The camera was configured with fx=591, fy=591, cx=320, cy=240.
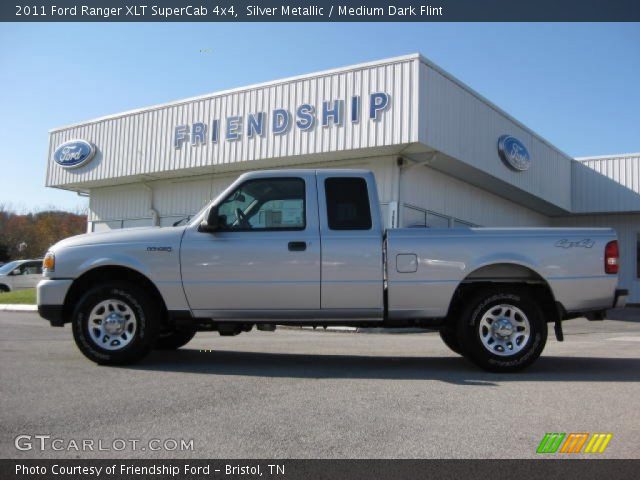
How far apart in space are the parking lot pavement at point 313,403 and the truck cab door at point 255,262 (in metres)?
0.71

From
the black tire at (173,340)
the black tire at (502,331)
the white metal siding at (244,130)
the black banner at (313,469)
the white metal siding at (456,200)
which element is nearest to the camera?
the black banner at (313,469)

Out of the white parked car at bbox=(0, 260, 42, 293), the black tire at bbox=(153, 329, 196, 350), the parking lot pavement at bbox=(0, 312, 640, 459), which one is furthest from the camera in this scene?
the white parked car at bbox=(0, 260, 42, 293)

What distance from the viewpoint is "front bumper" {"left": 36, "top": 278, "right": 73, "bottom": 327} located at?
6.57 m

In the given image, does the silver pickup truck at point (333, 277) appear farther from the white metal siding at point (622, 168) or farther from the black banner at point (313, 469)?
the white metal siding at point (622, 168)

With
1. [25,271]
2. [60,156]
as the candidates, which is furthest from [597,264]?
[25,271]

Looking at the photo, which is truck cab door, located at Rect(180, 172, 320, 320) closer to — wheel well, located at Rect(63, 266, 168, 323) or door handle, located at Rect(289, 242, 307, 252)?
door handle, located at Rect(289, 242, 307, 252)

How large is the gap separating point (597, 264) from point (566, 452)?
3.33 meters

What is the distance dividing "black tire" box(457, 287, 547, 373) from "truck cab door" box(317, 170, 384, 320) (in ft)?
3.16

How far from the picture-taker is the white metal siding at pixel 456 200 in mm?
16766

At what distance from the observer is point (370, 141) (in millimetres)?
15281

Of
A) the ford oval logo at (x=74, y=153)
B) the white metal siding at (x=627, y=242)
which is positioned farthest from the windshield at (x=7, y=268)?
the white metal siding at (x=627, y=242)

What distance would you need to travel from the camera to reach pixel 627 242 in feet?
85.8

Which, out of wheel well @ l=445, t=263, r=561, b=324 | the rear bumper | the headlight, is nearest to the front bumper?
the headlight

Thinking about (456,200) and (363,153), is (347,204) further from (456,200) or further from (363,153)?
(456,200)
